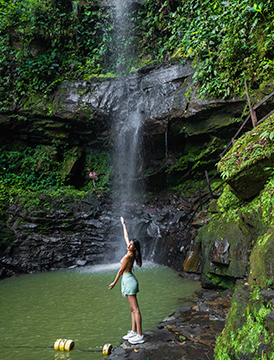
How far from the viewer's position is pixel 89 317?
4.95 metres

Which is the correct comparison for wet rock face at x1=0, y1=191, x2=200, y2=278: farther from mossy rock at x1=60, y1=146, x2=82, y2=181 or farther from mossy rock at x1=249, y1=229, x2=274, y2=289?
mossy rock at x1=249, y1=229, x2=274, y2=289

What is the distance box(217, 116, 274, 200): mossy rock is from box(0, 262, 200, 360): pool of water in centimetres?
278

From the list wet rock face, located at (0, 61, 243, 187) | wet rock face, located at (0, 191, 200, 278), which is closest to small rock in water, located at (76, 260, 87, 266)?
wet rock face, located at (0, 191, 200, 278)

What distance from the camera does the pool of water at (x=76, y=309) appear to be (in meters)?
4.02

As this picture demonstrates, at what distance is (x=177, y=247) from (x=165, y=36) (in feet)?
36.2

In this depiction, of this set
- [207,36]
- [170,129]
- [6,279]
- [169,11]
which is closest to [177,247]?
[170,129]

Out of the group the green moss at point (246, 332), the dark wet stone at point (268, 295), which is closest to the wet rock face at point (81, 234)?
the green moss at point (246, 332)

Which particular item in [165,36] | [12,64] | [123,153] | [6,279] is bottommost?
[6,279]

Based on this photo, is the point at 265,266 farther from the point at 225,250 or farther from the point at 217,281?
the point at 217,281

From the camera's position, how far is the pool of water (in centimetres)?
402

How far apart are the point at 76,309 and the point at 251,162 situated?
4715mm

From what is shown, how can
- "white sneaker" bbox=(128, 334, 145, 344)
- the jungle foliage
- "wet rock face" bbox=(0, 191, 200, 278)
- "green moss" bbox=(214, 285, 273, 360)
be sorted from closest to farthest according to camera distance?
1. "green moss" bbox=(214, 285, 273, 360)
2. "white sneaker" bbox=(128, 334, 145, 344)
3. the jungle foliage
4. "wet rock face" bbox=(0, 191, 200, 278)

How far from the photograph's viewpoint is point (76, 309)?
5.43 metres

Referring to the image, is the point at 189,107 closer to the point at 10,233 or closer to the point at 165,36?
the point at 165,36
